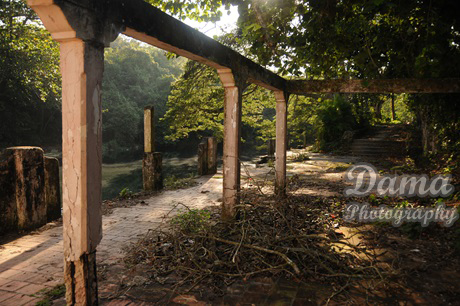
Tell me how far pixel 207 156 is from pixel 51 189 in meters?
6.63

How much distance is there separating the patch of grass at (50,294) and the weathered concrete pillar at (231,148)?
8.24 feet

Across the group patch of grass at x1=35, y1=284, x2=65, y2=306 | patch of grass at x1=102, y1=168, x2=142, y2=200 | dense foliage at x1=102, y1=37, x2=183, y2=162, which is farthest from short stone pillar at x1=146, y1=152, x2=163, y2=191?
dense foliage at x1=102, y1=37, x2=183, y2=162

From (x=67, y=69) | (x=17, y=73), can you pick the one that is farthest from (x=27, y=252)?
(x=17, y=73)

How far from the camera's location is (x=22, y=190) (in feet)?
17.7

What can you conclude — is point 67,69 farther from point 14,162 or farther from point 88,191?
point 14,162

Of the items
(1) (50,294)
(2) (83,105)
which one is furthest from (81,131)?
(1) (50,294)

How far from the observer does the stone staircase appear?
1505cm

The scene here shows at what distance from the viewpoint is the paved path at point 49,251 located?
343 centimetres

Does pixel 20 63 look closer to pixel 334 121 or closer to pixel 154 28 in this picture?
pixel 154 28

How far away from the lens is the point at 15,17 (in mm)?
15883

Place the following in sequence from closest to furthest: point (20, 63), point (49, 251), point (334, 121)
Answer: point (49, 251), point (20, 63), point (334, 121)

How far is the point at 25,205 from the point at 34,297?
2.78 m

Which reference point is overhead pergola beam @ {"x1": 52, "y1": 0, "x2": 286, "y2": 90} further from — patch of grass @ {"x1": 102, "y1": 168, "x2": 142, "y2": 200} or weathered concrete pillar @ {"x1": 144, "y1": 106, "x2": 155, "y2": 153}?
patch of grass @ {"x1": 102, "y1": 168, "x2": 142, "y2": 200}

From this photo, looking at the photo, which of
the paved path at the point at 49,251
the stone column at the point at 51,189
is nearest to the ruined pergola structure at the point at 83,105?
the paved path at the point at 49,251
